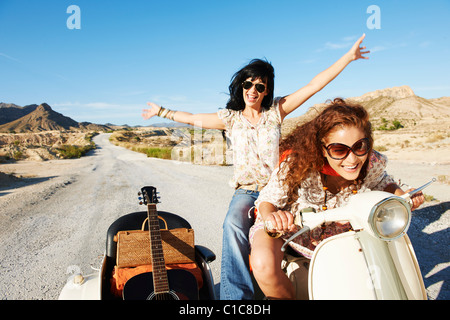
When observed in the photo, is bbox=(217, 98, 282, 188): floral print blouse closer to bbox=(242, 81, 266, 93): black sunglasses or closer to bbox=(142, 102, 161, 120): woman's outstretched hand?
bbox=(242, 81, 266, 93): black sunglasses

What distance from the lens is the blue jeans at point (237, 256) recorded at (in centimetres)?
204

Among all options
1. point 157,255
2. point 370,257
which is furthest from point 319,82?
point 157,255

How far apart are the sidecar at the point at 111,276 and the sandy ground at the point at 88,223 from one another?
3.53 ft

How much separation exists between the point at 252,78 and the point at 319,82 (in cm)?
68

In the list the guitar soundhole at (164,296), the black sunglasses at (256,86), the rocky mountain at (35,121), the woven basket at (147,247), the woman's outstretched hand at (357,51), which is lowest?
the guitar soundhole at (164,296)

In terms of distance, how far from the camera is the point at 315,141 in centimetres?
201

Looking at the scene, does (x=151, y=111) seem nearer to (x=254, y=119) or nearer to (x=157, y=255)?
(x=254, y=119)

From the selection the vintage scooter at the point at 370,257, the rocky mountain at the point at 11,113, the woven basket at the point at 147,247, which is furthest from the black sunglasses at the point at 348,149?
the rocky mountain at the point at 11,113

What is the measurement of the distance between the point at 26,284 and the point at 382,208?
12.2 feet

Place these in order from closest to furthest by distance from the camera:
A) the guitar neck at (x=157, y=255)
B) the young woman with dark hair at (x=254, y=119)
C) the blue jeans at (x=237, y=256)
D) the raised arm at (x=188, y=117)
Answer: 1. the blue jeans at (x=237, y=256)
2. the guitar neck at (x=157, y=255)
3. the young woman with dark hair at (x=254, y=119)
4. the raised arm at (x=188, y=117)

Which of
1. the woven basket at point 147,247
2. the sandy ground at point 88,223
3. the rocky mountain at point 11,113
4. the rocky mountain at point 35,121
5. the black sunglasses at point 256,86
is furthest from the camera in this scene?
the rocky mountain at point 11,113

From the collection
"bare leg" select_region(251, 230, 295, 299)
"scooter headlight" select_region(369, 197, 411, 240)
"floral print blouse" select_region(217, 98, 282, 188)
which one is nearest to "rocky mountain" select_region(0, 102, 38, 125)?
"floral print blouse" select_region(217, 98, 282, 188)

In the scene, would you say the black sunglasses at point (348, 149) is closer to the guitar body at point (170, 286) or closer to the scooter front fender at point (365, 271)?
the scooter front fender at point (365, 271)
